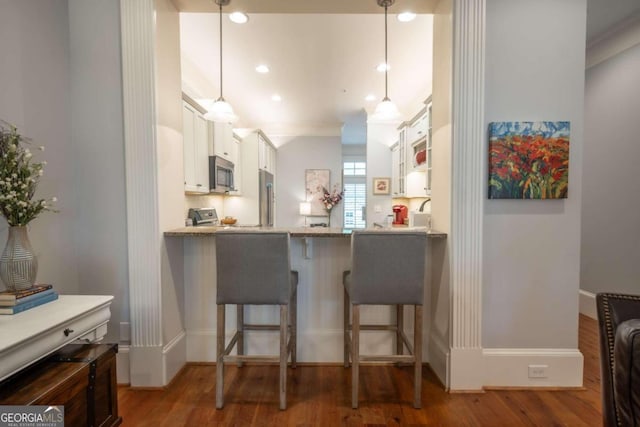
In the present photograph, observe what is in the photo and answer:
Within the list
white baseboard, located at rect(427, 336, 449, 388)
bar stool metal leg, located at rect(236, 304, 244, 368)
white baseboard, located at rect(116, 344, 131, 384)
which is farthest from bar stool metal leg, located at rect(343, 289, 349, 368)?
white baseboard, located at rect(116, 344, 131, 384)

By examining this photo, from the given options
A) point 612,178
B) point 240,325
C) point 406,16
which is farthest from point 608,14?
point 240,325

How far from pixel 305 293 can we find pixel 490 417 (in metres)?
1.29

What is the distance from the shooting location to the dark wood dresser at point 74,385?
103 cm

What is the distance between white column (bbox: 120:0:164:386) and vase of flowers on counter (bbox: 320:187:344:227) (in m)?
4.51

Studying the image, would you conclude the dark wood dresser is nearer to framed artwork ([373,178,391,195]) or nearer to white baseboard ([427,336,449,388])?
white baseboard ([427,336,449,388])

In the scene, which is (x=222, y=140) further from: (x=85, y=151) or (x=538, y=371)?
(x=538, y=371)

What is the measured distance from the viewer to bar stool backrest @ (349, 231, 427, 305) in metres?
1.65

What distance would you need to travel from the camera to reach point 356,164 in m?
5.82

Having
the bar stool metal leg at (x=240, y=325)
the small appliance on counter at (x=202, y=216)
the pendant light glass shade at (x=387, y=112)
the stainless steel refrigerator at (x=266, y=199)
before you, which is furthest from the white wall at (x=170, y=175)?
the stainless steel refrigerator at (x=266, y=199)

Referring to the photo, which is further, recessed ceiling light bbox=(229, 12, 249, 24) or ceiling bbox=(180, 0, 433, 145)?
ceiling bbox=(180, 0, 433, 145)

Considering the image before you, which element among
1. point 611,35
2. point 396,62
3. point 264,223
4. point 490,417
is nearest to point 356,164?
point 264,223

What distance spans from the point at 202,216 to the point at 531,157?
3.08 metres

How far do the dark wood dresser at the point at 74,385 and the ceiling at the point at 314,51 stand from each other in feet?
7.16

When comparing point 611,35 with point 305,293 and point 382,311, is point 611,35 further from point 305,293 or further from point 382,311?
point 305,293
